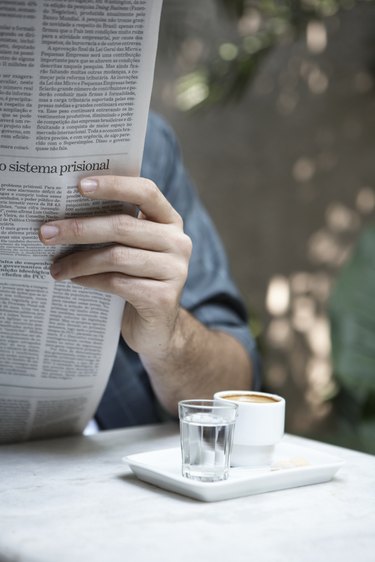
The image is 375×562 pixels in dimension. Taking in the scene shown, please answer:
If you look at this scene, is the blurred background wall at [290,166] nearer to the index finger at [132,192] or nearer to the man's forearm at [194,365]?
the man's forearm at [194,365]

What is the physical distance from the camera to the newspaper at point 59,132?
78 cm

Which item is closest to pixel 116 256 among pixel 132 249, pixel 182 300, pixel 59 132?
pixel 132 249

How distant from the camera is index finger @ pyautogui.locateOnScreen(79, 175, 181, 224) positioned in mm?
821

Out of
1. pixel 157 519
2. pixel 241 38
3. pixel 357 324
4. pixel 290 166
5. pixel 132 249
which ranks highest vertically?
pixel 241 38

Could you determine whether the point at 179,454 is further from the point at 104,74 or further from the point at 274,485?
the point at 104,74

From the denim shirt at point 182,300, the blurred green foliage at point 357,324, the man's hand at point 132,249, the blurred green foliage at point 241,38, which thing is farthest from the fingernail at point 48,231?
the blurred green foliage at point 241,38

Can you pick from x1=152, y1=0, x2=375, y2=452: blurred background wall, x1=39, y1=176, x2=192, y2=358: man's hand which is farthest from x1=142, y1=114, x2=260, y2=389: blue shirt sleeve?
x1=152, y1=0, x2=375, y2=452: blurred background wall

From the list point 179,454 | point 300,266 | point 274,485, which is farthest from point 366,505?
point 300,266

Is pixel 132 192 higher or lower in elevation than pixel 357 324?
higher

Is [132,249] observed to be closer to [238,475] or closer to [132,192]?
[132,192]

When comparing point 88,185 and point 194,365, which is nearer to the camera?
point 88,185

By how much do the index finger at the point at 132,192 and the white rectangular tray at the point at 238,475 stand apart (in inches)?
10.2

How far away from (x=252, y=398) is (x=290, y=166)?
2.23 m

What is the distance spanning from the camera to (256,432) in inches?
32.6
